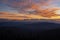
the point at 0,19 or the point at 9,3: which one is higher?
the point at 9,3

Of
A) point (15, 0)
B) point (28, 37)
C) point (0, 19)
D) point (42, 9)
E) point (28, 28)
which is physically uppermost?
point (15, 0)

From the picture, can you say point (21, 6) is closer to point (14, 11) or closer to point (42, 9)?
point (14, 11)

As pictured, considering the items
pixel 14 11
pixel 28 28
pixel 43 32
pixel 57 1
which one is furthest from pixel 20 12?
pixel 57 1

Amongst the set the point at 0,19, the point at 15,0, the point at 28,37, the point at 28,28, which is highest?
the point at 15,0

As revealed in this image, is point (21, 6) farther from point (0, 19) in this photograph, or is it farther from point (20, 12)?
point (0, 19)

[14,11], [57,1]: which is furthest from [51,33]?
[14,11]

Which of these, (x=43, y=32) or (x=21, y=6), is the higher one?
(x=21, y=6)
